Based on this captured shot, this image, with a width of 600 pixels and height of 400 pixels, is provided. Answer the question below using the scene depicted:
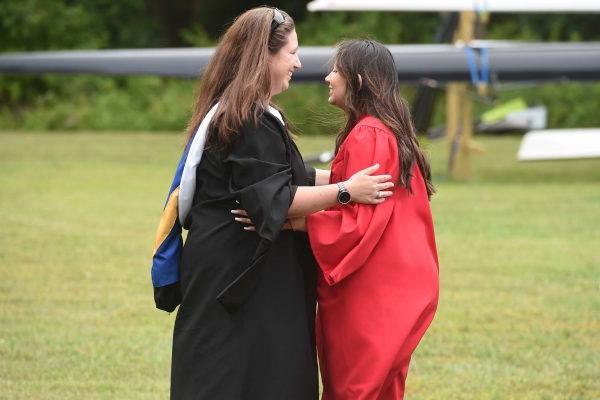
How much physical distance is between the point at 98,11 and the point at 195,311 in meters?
32.2

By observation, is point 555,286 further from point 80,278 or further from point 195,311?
point 195,311

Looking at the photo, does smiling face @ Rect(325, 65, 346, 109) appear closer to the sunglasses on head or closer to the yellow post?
the sunglasses on head

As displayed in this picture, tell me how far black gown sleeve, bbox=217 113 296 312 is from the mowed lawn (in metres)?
1.99

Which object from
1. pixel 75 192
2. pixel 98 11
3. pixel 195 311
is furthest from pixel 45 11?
pixel 195 311

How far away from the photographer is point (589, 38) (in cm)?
3108

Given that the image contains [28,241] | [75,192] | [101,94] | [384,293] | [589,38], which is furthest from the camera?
[589,38]

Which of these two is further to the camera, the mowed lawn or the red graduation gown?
the mowed lawn

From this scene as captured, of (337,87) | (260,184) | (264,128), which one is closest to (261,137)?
(264,128)

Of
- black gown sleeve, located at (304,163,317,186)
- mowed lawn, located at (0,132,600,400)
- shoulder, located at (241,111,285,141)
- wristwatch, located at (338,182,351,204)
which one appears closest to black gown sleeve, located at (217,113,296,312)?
shoulder, located at (241,111,285,141)

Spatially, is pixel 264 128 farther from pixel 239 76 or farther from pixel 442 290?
pixel 442 290

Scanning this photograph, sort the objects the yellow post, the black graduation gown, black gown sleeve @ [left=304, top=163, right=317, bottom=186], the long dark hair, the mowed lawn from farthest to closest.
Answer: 1. the yellow post
2. the mowed lawn
3. black gown sleeve @ [left=304, top=163, right=317, bottom=186]
4. the long dark hair
5. the black graduation gown

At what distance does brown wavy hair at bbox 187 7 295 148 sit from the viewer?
363 centimetres

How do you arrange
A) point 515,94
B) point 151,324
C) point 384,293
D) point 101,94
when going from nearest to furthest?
point 384,293 → point 151,324 → point 515,94 → point 101,94

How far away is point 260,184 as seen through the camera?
3566mm
